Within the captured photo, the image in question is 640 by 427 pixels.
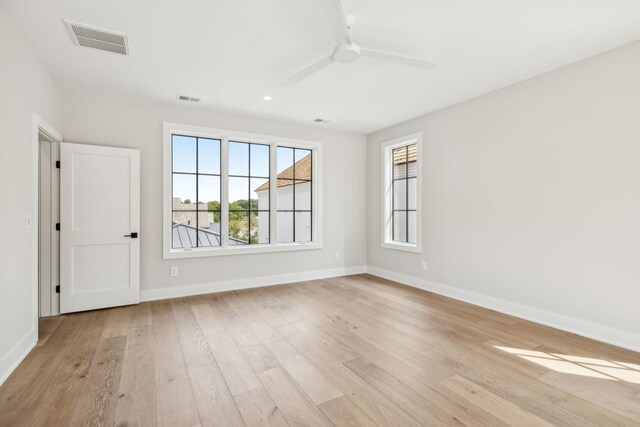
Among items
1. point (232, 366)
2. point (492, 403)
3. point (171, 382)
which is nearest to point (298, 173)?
point (232, 366)

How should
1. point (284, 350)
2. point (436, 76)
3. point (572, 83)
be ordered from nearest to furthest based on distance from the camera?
point (284, 350) → point (572, 83) → point (436, 76)

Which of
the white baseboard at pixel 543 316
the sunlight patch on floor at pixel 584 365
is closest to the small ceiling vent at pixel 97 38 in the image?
the sunlight patch on floor at pixel 584 365

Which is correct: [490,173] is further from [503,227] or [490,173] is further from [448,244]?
[448,244]

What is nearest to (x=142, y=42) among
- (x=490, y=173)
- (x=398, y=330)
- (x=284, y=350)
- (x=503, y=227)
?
(x=284, y=350)

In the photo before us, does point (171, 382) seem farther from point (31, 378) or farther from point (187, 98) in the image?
point (187, 98)

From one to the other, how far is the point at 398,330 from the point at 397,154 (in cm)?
326

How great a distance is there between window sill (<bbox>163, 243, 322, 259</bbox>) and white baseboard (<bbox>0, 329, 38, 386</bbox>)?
1.67 metres

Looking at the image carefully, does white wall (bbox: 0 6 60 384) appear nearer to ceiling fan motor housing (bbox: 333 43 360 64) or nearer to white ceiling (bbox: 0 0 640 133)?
white ceiling (bbox: 0 0 640 133)

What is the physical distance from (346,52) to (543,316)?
3.32 metres

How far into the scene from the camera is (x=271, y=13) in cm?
240

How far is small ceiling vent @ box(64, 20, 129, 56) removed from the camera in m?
2.57

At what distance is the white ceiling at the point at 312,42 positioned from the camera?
2332 millimetres

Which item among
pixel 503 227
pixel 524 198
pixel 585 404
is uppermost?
pixel 524 198

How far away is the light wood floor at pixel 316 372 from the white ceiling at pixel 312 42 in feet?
8.70
